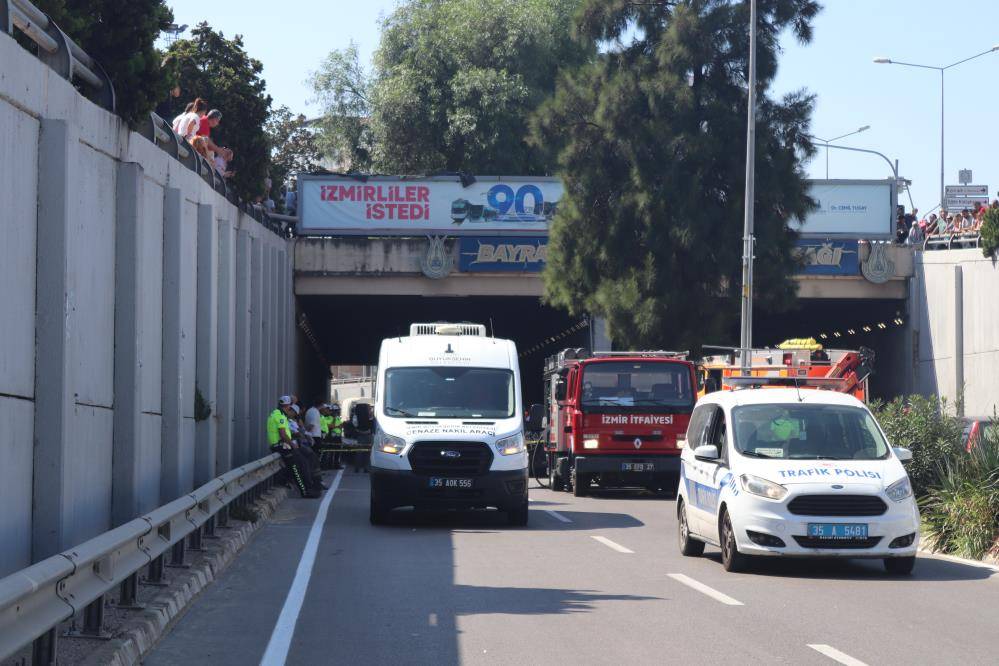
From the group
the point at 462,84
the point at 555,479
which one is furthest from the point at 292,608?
the point at 462,84

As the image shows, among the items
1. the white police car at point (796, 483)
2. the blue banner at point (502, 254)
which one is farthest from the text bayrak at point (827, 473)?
the blue banner at point (502, 254)

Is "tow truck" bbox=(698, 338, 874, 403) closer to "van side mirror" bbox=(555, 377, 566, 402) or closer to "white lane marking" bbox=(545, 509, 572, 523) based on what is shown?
"van side mirror" bbox=(555, 377, 566, 402)

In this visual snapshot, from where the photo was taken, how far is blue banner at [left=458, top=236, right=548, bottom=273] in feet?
142

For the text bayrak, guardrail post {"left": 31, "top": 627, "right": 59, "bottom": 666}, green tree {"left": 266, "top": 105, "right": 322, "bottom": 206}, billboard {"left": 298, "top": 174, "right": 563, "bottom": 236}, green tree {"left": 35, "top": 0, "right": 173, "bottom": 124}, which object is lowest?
guardrail post {"left": 31, "top": 627, "right": 59, "bottom": 666}

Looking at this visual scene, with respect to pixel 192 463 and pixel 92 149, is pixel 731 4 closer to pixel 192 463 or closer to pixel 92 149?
pixel 192 463

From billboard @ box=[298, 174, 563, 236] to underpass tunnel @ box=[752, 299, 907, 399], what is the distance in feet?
29.9

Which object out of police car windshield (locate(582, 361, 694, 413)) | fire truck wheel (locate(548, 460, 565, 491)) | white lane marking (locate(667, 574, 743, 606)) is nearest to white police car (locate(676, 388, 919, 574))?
white lane marking (locate(667, 574, 743, 606))

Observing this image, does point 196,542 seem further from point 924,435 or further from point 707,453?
point 924,435

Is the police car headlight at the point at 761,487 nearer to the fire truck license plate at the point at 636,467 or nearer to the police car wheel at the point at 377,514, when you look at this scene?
the police car wheel at the point at 377,514

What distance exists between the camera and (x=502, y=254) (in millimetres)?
43656

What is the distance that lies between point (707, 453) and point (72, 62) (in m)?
7.26

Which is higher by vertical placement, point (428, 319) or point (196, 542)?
point (428, 319)

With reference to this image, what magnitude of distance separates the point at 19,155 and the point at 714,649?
19.1 ft

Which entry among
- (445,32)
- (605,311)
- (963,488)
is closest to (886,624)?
(963,488)
